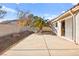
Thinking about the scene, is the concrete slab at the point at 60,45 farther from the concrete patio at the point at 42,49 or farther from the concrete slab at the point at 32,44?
the concrete slab at the point at 32,44

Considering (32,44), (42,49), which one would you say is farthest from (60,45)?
(42,49)

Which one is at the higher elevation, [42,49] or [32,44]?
[42,49]

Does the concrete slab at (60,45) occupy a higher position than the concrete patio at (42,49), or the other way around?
the concrete patio at (42,49)

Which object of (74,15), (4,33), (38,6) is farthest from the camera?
(4,33)

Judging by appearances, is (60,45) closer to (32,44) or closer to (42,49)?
(32,44)

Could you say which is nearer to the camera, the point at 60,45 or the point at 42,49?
the point at 42,49

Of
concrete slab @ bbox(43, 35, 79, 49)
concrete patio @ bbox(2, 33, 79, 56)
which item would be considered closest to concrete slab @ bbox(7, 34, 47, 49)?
concrete patio @ bbox(2, 33, 79, 56)

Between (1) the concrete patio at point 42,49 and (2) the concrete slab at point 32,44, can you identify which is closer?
(1) the concrete patio at point 42,49

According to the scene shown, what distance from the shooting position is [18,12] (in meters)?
5.81

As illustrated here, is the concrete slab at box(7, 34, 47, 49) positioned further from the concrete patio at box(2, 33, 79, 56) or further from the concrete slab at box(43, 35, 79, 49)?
the concrete slab at box(43, 35, 79, 49)

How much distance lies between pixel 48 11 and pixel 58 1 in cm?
161

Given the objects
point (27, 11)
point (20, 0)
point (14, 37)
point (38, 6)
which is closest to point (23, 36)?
point (14, 37)

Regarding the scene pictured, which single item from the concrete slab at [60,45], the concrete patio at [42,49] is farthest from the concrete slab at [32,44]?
the concrete slab at [60,45]

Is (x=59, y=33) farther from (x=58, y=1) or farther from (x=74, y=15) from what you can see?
(x=58, y=1)
